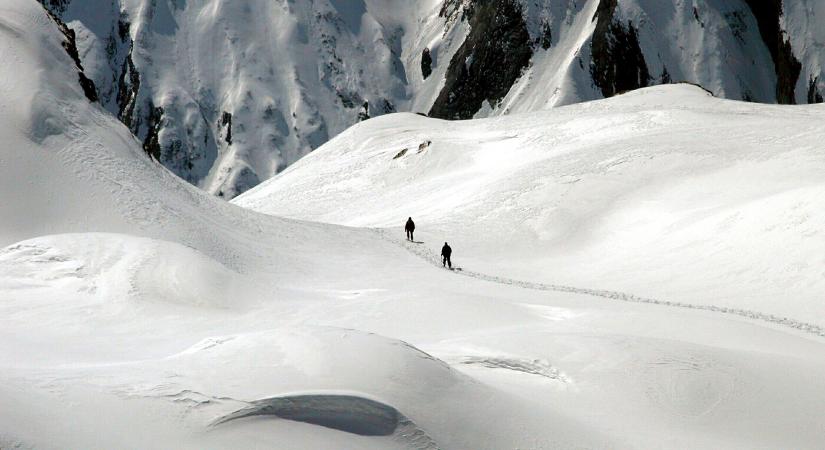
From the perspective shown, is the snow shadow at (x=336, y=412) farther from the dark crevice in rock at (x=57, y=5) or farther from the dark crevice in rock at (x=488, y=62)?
the dark crevice in rock at (x=57, y=5)

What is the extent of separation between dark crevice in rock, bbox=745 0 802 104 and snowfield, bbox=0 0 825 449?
5864cm

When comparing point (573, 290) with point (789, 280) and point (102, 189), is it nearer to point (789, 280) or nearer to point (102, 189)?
point (789, 280)

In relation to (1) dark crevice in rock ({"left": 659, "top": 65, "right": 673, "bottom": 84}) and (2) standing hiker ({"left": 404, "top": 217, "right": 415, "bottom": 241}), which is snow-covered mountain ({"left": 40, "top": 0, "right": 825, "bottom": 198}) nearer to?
(1) dark crevice in rock ({"left": 659, "top": 65, "right": 673, "bottom": 84})

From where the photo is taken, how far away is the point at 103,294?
1614 centimetres

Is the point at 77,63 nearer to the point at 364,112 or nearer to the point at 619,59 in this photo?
the point at 619,59

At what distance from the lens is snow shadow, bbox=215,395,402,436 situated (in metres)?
8.85

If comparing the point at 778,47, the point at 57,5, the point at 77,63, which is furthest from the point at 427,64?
the point at 77,63

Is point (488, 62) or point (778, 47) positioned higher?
point (778, 47)

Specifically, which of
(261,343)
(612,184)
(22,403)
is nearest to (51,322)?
(261,343)

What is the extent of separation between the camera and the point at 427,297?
18.2 metres

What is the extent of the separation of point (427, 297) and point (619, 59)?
3712 inches

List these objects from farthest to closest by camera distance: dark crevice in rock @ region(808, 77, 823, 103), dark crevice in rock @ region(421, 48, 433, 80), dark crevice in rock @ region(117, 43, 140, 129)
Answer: dark crevice in rock @ region(421, 48, 433, 80) < dark crevice in rock @ region(117, 43, 140, 129) < dark crevice in rock @ region(808, 77, 823, 103)

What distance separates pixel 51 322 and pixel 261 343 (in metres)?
5.71

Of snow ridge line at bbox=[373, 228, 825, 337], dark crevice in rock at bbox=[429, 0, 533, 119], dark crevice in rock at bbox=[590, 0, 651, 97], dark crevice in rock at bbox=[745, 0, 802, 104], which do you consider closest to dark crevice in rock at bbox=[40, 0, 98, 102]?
snow ridge line at bbox=[373, 228, 825, 337]
